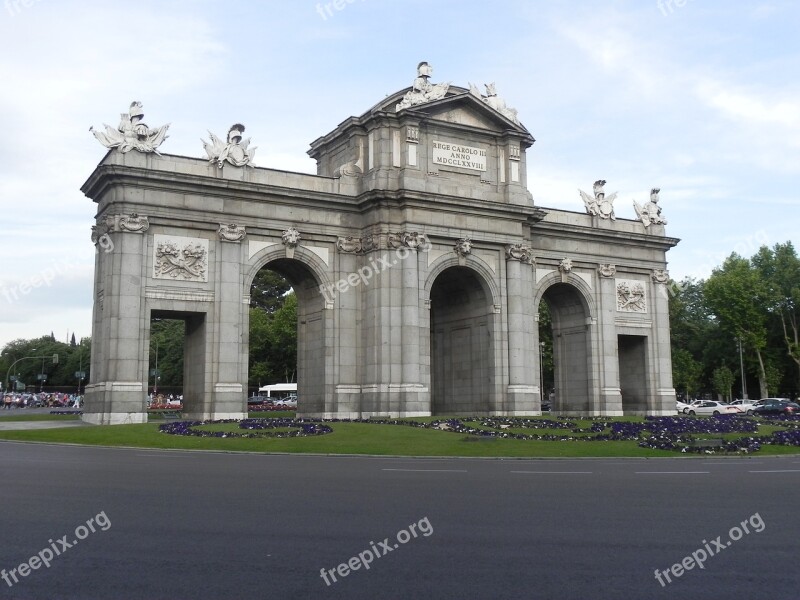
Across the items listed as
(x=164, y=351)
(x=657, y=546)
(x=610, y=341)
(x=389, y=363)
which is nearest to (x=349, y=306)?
(x=389, y=363)

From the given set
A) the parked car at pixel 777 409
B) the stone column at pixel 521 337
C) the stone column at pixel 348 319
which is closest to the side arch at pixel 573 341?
the stone column at pixel 521 337

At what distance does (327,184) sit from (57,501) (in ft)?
128

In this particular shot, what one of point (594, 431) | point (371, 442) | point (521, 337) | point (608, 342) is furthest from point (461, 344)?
point (371, 442)

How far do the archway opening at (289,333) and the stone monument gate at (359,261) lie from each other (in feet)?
0.66

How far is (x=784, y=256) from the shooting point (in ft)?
331

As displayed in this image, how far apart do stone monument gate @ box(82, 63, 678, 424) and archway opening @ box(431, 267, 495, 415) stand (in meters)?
0.13

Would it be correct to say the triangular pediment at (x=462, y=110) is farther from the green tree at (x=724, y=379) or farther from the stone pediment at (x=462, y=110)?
the green tree at (x=724, y=379)

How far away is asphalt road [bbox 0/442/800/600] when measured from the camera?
935 cm

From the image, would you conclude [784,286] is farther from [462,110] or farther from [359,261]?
[359,261]

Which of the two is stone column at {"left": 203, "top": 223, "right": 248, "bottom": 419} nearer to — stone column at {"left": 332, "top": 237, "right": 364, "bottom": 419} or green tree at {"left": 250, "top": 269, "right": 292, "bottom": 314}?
stone column at {"left": 332, "top": 237, "right": 364, "bottom": 419}

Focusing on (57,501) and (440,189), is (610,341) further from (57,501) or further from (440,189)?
(57,501)

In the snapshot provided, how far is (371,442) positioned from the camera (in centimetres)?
3497

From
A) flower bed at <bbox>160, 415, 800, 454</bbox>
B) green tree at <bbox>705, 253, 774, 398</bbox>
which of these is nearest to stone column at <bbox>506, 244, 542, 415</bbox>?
flower bed at <bbox>160, 415, 800, 454</bbox>

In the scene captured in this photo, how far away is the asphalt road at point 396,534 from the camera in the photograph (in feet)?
30.7
